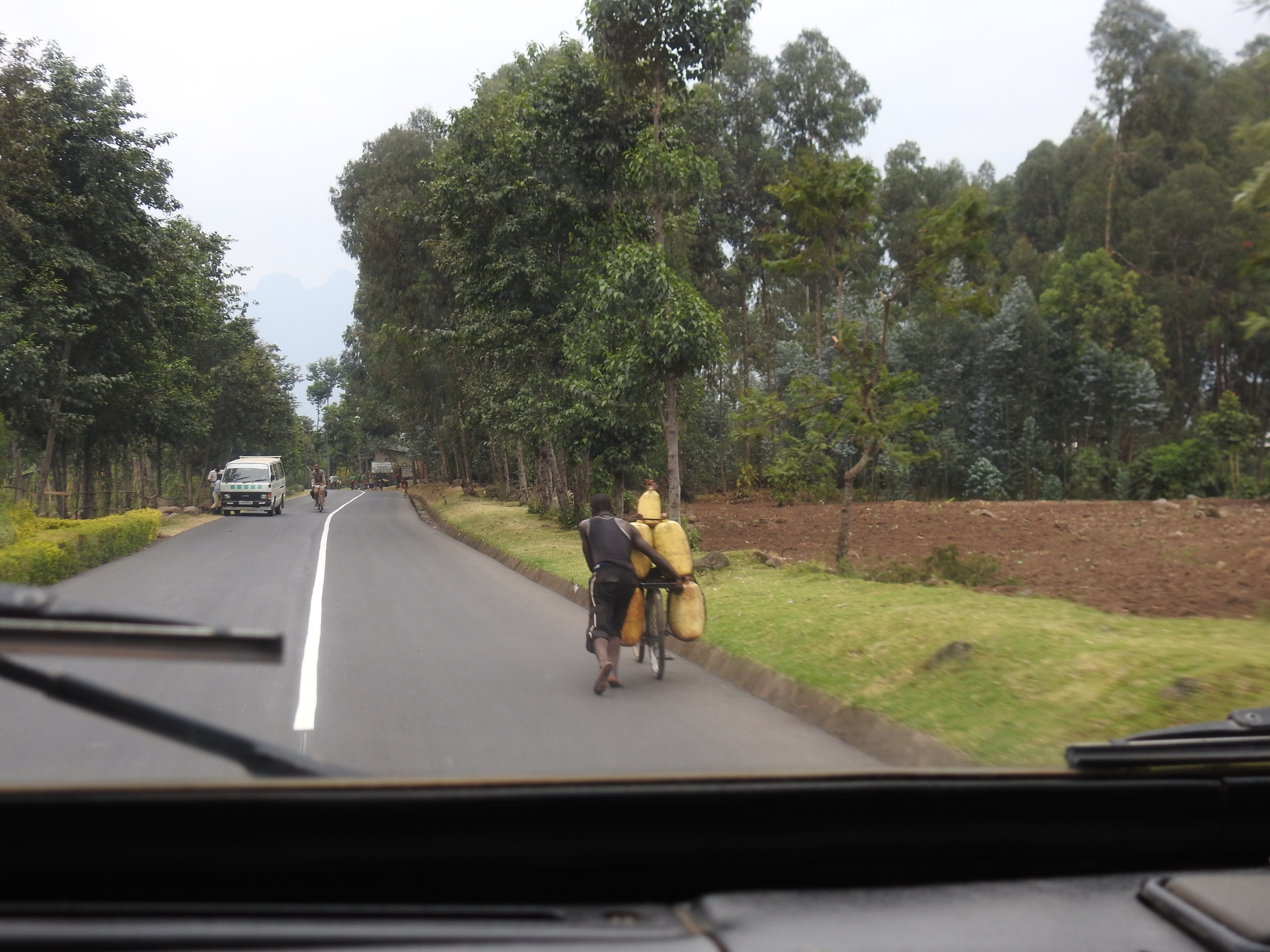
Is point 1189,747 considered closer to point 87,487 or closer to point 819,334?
point 87,487

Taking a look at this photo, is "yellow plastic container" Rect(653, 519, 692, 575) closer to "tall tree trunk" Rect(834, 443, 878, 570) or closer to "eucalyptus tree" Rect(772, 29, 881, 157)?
"tall tree trunk" Rect(834, 443, 878, 570)

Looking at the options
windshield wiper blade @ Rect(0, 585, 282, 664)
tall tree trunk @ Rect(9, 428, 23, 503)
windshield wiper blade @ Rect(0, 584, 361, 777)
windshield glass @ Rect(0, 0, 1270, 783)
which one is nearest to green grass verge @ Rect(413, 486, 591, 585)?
windshield glass @ Rect(0, 0, 1270, 783)

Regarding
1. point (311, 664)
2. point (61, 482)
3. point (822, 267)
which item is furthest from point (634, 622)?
point (61, 482)

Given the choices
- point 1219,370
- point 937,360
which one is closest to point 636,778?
point 1219,370

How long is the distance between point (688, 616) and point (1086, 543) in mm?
10682

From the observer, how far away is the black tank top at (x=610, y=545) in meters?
8.74

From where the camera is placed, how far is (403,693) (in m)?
7.52

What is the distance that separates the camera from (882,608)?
10695mm

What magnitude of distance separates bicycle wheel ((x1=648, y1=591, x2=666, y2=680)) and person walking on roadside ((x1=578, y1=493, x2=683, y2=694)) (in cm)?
47

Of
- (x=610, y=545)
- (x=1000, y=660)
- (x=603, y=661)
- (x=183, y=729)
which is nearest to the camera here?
(x=183, y=729)

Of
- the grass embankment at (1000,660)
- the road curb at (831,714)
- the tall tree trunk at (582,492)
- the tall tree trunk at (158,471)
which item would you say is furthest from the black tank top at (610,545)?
the tall tree trunk at (158,471)

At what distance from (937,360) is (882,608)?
64.3 feet

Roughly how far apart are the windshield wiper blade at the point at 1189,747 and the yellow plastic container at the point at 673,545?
246 inches

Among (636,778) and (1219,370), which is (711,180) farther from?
(636,778)
